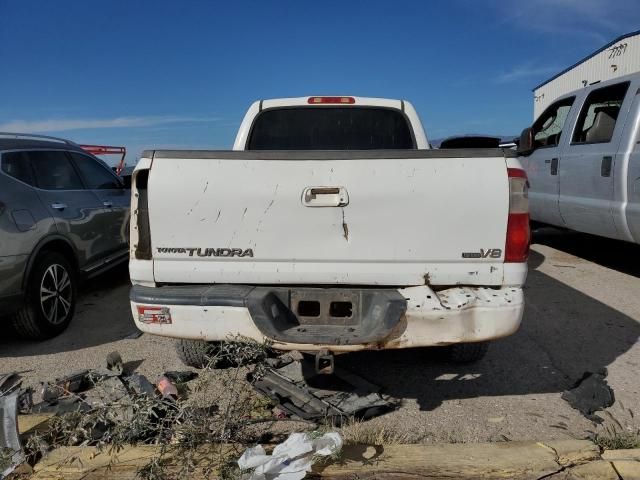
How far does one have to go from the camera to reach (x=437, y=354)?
387 cm

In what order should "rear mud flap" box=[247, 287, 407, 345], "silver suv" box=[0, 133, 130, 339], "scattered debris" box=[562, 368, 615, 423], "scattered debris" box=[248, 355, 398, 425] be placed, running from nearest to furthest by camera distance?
"rear mud flap" box=[247, 287, 407, 345]
"scattered debris" box=[248, 355, 398, 425]
"scattered debris" box=[562, 368, 615, 423]
"silver suv" box=[0, 133, 130, 339]

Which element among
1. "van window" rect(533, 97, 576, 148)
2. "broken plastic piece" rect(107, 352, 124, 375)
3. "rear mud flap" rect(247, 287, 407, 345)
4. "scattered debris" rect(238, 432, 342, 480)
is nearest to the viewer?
"scattered debris" rect(238, 432, 342, 480)

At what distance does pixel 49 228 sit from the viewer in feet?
15.2

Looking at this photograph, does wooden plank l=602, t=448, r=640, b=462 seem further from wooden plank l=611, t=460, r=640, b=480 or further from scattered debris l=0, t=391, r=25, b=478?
scattered debris l=0, t=391, r=25, b=478

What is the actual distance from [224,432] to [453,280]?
1.46 meters

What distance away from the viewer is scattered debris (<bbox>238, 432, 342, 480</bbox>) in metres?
2.36

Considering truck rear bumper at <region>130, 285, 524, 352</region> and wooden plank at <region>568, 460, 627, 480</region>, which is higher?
truck rear bumper at <region>130, 285, 524, 352</region>

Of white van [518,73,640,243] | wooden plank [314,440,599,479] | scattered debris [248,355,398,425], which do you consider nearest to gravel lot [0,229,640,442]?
scattered debris [248,355,398,425]

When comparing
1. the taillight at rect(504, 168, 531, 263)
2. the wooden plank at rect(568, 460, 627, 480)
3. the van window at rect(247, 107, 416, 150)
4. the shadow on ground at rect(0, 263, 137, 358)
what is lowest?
the wooden plank at rect(568, 460, 627, 480)

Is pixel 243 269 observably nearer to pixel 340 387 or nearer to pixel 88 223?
pixel 340 387

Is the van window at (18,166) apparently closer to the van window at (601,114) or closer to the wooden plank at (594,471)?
the wooden plank at (594,471)

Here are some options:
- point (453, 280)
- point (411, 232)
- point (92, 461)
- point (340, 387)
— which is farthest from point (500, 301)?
point (92, 461)

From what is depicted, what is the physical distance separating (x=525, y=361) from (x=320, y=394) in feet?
5.56

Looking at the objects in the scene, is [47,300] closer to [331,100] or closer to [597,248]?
[331,100]
